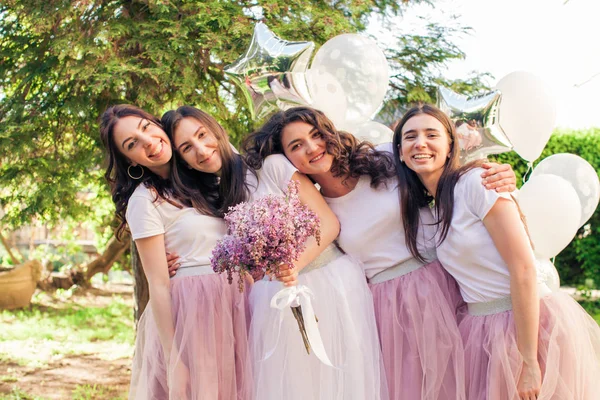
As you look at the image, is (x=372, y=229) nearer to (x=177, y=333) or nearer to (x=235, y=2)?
(x=177, y=333)

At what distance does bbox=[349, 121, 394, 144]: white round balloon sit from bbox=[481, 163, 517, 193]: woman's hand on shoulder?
3.07ft

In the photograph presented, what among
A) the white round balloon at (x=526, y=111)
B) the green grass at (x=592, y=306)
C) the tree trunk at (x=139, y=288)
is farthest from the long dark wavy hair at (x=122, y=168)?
the green grass at (x=592, y=306)

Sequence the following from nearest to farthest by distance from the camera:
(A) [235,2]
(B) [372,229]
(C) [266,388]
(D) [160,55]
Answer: (C) [266,388] < (B) [372,229] < (D) [160,55] < (A) [235,2]

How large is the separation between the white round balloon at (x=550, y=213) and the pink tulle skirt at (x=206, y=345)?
6.05 ft

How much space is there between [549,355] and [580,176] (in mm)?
1795

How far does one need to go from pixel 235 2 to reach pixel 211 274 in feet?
8.22

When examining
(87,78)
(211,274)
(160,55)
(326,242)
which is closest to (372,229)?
(326,242)

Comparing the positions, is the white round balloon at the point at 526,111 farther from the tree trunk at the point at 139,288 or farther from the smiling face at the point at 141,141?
the tree trunk at the point at 139,288

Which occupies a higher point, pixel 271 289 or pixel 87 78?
pixel 87 78

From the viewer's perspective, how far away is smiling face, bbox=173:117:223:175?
278cm

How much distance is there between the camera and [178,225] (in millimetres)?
2768

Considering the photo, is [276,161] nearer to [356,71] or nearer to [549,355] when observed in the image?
[356,71]

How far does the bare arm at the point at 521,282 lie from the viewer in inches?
92.4

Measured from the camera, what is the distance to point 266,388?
261 centimetres
